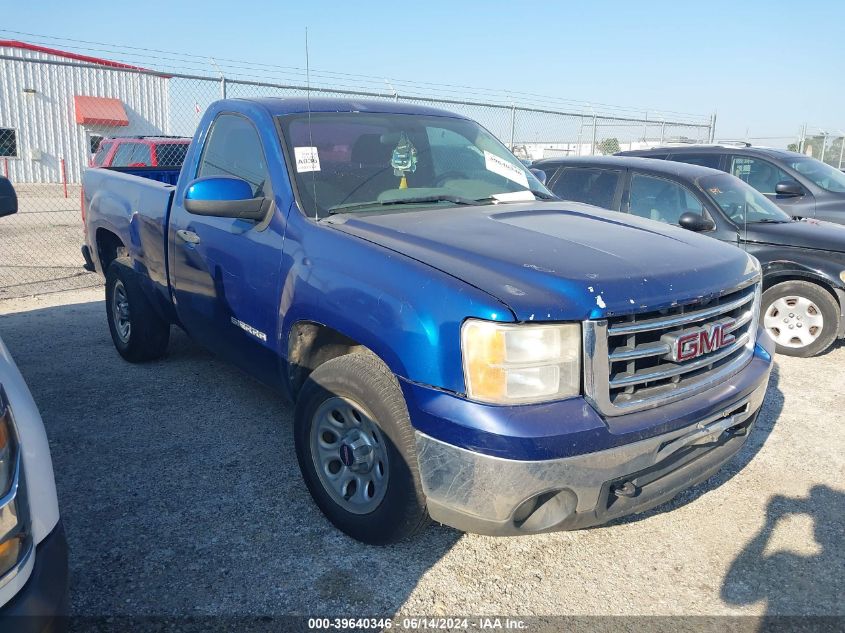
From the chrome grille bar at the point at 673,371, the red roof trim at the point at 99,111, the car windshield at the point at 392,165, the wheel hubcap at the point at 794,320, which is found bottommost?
→ the wheel hubcap at the point at 794,320

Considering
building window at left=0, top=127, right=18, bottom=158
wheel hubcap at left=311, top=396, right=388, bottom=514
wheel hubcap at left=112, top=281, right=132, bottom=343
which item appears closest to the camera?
wheel hubcap at left=311, top=396, right=388, bottom=514

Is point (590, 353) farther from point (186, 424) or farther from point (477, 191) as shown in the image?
point (186, 424)

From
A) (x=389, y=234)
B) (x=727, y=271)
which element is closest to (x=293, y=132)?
(x=389, y=234)

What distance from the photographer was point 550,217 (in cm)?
330

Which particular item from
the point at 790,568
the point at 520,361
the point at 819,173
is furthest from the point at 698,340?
the point at 819,173

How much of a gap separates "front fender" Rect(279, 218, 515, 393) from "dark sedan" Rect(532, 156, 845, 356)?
12.8ft

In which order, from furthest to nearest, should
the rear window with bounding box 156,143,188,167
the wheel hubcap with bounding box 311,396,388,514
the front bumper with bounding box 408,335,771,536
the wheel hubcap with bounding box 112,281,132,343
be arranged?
1. the rear window with bounding box 156,143,188,167
2. the wheel hubcap with bounding box 112,281,132,343
3. the wheel hubcap with bounding box 311,396,388,514
4. the front bumper with bounding box 408,335,771,536

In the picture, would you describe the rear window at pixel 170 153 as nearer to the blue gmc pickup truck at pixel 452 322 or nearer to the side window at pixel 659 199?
the side window at pixel 659 199

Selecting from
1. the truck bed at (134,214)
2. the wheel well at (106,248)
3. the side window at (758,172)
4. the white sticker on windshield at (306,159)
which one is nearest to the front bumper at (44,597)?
the white sticker on windshield at (306,159)

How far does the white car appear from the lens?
160 centimetres

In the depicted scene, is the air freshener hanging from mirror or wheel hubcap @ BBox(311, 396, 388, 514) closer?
wheel hubcap @ BBox(311, 396, 388, 514)

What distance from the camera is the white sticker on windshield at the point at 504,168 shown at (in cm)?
395

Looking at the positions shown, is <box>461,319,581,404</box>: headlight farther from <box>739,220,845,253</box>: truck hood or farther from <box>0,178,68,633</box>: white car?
<box>739,220,845,253</box>: truck hood

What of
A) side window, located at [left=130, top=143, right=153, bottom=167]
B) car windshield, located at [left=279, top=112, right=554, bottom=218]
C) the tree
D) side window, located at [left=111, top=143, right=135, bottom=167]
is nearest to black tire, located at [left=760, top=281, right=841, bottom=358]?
car windshield, located at [left=279, top=112, right=554, bottom=218]
